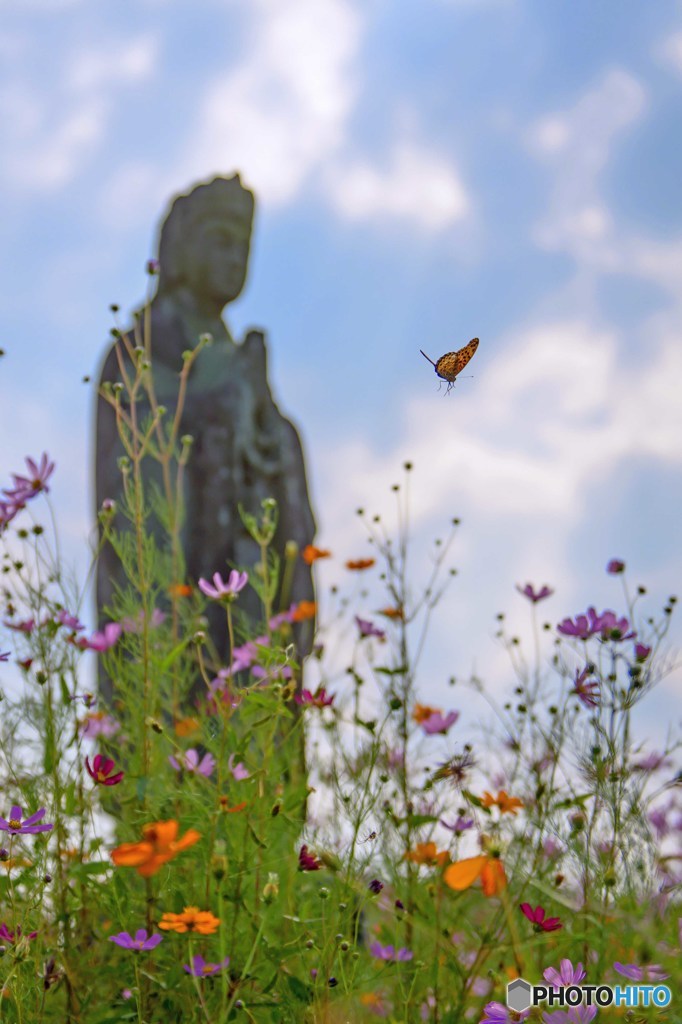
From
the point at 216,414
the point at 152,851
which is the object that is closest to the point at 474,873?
the point at 152,851

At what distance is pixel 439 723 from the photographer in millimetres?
1535

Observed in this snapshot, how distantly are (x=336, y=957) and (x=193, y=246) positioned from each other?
358 cm

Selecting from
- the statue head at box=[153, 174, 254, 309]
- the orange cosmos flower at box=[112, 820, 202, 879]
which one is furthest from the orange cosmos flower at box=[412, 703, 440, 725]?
the statue head at box=[153, 174, 254, 309]

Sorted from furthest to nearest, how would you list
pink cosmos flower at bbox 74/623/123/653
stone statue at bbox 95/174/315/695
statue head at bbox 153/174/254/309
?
statue head at bbox 153/174/254/309 < stone statue at bbox 95/174/315/695 < pink cosmos flower at bbox 74/623/123/653

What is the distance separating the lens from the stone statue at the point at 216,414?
3.81 meters

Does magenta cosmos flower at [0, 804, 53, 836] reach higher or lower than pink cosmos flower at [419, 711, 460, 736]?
lower

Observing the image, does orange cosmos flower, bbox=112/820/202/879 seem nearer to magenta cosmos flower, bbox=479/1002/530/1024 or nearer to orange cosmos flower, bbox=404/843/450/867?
magenta cosmos flower, bbox=479/1002/530/1024

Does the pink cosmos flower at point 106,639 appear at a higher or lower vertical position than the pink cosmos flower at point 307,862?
higher

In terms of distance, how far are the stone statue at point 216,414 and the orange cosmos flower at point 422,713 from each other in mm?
2031

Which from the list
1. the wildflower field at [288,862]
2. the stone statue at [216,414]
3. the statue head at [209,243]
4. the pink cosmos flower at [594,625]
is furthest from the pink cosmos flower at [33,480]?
the statue head at [209,243]

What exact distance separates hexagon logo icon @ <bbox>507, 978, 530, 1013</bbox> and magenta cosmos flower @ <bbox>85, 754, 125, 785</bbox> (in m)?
0.52

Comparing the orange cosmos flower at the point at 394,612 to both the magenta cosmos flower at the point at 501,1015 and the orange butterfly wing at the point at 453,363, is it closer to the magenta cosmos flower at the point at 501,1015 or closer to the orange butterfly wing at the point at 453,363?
the magenta cosmos flower at the point at 501,1015

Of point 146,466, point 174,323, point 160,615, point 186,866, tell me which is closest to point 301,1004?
point 186,866

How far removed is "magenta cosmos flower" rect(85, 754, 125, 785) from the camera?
1.21 meters
